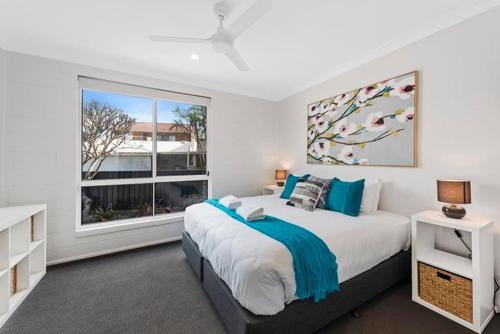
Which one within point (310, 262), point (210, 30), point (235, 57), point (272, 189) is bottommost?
point (310, 262)

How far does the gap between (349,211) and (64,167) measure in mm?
3445

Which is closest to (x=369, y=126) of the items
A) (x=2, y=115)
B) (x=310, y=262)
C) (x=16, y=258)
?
(x=310, y=262)

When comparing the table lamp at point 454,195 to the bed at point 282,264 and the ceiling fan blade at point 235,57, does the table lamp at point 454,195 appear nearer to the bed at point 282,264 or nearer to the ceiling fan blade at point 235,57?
the bed at point 282,264

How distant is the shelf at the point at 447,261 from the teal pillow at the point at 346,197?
64 centimetres

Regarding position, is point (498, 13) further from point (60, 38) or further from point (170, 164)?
point (60, 38)

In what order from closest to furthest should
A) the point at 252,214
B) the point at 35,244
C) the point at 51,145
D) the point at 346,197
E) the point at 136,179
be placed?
1. the point at 252,214
2. the point at 35,244
3. the point at 346,197
4. the point at 51,145
5. the point at 136,179

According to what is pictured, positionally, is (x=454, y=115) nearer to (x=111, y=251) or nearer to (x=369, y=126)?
(x=369, y=126)

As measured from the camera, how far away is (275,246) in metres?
1.45

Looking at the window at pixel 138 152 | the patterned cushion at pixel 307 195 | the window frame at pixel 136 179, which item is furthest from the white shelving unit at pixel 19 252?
the patterned cushion at pixel 307 195

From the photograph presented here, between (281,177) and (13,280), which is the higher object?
(281,177)

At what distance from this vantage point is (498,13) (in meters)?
1.74

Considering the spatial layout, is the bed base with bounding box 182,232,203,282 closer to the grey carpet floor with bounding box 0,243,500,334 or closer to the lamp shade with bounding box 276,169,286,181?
the grey carpet floor with bounding box 0,243,500,334

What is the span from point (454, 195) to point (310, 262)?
53.9 inches

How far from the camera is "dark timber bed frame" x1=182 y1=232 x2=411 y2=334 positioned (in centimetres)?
129
